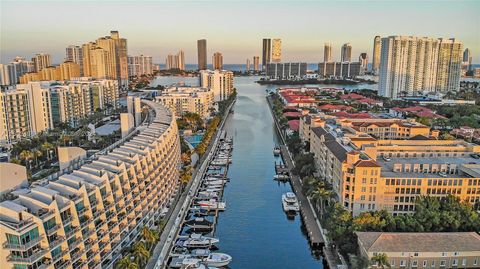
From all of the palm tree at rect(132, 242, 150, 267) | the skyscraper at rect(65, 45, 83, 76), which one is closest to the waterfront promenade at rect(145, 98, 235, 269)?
the palm tree at rect(132, 242, 150, 267)

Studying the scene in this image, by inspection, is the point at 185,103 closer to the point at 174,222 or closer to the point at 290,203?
the point at 290,203

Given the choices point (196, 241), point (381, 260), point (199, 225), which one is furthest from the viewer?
point (199, 225)

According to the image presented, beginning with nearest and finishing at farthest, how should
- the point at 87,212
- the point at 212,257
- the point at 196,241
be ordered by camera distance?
the point at 87,212
the point at 212,257
the point at 196,241

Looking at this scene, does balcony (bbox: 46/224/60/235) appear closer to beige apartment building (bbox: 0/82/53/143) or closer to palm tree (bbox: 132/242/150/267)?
palm tree (bbox: 132/242/150/267)

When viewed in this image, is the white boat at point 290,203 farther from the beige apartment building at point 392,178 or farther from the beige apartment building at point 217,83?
the beige apartment building at point 217,83

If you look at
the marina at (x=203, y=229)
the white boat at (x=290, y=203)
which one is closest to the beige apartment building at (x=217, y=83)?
the marina at (x=203, y=229)

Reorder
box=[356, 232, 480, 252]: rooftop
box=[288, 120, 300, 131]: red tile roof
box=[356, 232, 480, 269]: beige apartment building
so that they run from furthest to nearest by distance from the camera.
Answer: box=[288, 120, 300, 131]: red tile roof, box=[356, 232, 480, 252]: rooftop, box=[356, 232, 480, 269]: beige apartment building

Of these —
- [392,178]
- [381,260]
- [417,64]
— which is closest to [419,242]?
[381,260]
